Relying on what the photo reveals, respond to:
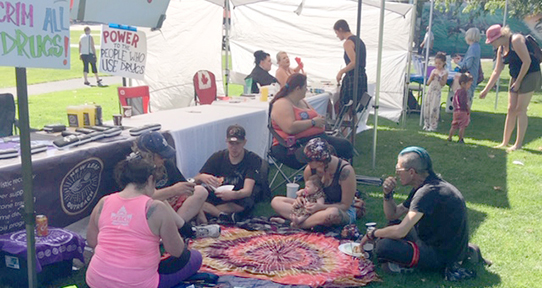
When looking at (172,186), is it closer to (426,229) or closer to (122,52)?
(426,229)

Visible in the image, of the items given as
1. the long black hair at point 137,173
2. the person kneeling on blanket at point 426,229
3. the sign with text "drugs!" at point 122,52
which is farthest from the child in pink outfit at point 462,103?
the long black hair at point 137,173

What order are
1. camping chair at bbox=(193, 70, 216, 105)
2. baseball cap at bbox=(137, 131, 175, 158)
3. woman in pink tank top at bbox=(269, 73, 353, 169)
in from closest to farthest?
baseball cap at bbox=(137, 131, 175, 158)
woman in pink tank top at bbox=(269, 73, 353, 169)
camping chair at bbox=(193, 70, 216, 105)

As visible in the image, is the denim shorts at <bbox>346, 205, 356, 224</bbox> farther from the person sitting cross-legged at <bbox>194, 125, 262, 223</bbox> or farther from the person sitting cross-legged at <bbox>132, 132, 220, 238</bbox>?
the person sitting cross-legged at <bbox>132, 132, 220, 238</bbox>

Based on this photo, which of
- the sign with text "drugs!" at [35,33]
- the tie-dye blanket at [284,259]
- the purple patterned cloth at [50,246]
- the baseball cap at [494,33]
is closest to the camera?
the sign with text "drugs!" at [35,33]

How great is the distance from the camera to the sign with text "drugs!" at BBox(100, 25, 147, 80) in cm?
577

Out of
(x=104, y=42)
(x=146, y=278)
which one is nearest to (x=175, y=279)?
(x=146, y=278)

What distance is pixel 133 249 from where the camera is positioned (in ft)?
9.47

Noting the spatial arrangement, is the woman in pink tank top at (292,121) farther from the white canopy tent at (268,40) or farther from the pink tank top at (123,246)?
the white canopy tent at (268,40)

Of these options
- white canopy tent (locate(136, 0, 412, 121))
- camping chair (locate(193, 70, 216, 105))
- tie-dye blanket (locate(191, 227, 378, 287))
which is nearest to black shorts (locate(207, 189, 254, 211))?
tie-dye blanket (locate(191, 227, 378, 287))

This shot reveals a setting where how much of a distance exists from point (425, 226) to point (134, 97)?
4.31 meters

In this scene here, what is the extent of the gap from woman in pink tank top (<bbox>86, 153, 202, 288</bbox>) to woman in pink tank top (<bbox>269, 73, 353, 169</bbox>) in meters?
2.82

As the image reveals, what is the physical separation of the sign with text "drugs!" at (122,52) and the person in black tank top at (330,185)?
7.74 feet

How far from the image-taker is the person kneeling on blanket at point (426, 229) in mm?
3664

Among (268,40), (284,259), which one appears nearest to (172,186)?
(284,259)
